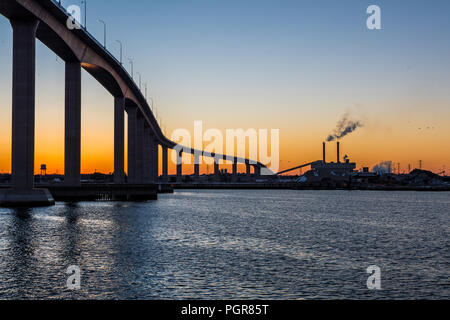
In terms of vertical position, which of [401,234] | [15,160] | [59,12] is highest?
[59,12]

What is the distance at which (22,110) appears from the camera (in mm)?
51031

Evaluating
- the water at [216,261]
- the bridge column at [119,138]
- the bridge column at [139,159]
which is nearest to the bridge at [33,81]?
the bridge column at [119,138]

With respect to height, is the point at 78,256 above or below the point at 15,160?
below

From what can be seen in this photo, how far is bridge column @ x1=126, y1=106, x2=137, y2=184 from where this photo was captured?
110 m

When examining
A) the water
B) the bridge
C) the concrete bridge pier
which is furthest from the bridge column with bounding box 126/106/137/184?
the water

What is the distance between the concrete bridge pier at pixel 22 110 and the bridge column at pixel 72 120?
1442 cm

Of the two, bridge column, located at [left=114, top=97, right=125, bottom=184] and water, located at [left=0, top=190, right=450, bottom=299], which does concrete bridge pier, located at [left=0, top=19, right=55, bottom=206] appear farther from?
bridge column, located at [left=114, top=97, right=125, bottom=184]

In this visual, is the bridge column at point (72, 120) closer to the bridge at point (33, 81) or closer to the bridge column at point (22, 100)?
the bridge at point (33, 81)

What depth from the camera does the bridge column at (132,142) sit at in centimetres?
10981

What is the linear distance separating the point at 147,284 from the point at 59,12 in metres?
44.7
